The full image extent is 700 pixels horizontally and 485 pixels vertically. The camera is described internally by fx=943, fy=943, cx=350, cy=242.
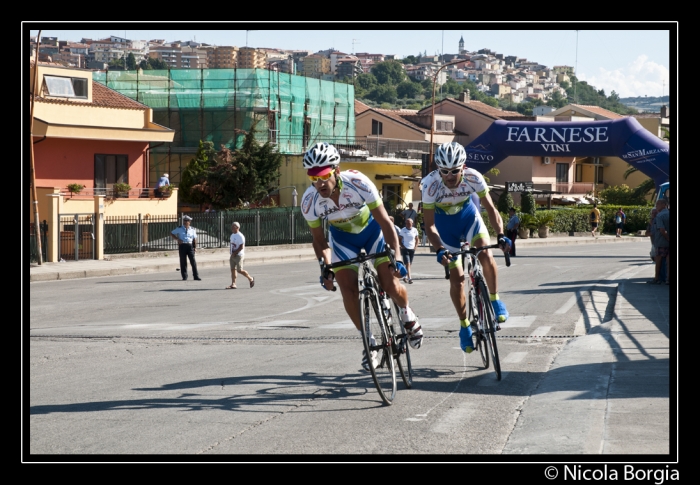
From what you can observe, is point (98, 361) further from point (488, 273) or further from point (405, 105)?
point (405, 105)

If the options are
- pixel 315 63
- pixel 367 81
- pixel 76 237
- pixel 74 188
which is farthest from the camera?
pixel 367 81

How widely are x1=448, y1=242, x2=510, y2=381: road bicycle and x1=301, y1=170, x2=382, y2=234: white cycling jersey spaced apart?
112 centimetres

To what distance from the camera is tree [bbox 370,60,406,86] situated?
362 feet

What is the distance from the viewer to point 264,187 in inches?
1961

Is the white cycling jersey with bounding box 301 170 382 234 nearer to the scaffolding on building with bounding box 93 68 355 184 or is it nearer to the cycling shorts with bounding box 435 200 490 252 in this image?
the cycling shorts with bounding box 435 200 490 252

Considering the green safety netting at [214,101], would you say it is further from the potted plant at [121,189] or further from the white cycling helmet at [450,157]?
the white cycling helmet at [450,157]

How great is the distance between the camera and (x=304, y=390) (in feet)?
27.5

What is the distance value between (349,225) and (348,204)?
0.85 ft

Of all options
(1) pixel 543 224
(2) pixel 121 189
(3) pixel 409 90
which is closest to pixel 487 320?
(2) pixel 121 189

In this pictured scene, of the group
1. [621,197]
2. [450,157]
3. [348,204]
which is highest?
[621,197]

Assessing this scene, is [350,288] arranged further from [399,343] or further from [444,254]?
[444,254]

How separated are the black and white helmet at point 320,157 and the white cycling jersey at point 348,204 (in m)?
0.22

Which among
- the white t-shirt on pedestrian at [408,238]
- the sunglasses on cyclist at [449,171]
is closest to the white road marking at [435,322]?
the sunglasses on cyclist at [449,171]

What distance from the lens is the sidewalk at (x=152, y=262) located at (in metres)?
28.8
